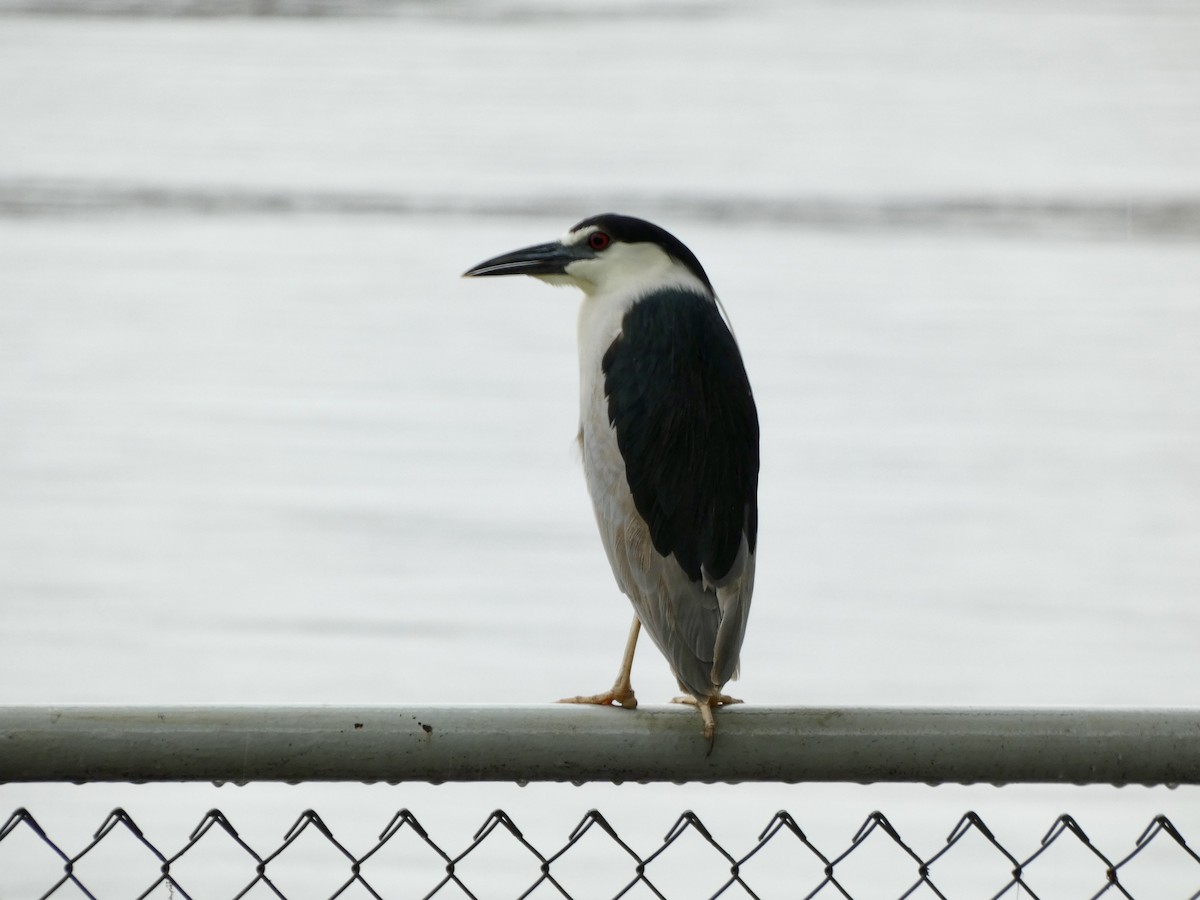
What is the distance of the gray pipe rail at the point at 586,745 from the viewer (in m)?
0.83

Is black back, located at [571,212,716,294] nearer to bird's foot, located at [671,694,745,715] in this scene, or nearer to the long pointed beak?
the long pointed beak

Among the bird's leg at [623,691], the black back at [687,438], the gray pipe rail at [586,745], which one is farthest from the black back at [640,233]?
the gray pipe rail at [586,745]

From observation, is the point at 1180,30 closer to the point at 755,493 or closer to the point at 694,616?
the point at 755,493

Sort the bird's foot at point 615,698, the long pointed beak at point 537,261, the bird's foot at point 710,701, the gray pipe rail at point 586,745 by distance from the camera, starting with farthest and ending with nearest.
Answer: the long pointed beak at point 537,261
the bird's foot at point 615,698
the bird's foot at point 710,701
the gray pipe rail at point 586,745

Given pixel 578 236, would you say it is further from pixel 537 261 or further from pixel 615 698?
pixel 615 698

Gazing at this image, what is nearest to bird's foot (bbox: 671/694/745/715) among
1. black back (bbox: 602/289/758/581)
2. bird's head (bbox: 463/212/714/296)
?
black back (bbox: 602/289/758/581)

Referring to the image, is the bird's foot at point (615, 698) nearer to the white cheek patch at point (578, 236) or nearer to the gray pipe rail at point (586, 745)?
the gray pipe rail at point (586, 745)

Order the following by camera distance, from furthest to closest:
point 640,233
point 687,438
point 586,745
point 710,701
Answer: point 640,233
point 687,438
point 710,701
point 586,745

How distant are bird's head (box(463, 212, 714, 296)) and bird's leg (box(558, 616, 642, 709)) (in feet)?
1.30

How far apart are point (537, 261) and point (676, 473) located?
35 cm

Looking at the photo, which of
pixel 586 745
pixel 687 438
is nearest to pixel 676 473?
pixel 687 438

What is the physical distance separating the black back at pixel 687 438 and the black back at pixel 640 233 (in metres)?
0.13

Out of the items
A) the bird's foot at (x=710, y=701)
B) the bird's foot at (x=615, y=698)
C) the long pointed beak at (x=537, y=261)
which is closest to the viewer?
the bird's foot at (x=710, y=701)

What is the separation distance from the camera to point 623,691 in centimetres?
133
